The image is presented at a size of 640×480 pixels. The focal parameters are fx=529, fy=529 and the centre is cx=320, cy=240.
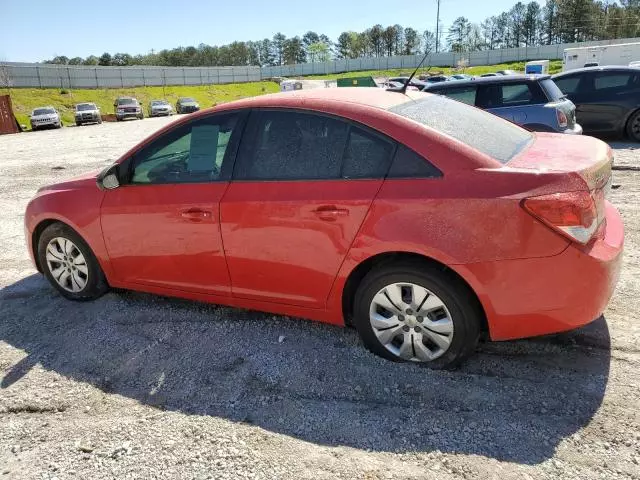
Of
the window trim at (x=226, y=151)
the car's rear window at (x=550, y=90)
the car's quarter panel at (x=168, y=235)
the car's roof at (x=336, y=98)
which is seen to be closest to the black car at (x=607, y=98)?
the car's rear window at (x=550, y=90)

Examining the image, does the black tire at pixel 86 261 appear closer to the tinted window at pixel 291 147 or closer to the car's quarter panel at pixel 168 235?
the car's quarter panel at pixel 168 235

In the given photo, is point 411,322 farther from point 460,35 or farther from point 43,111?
point 460,35

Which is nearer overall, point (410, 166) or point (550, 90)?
point (410, 166)

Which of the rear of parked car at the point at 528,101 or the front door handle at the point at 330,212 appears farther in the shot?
the rear of parked car at the point at 528,101

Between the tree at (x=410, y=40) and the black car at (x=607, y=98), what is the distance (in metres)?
108

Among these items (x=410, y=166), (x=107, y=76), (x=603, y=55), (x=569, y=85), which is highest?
(x=107, y=76)

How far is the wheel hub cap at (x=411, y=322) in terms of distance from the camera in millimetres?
3051

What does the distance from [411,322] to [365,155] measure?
3.38 ft

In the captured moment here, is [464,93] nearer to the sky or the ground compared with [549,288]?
nearer to the sky

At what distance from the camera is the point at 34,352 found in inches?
151

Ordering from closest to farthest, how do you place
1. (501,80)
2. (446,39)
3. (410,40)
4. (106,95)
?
(501,80) → (106,95) → (446,39) → (410,40)

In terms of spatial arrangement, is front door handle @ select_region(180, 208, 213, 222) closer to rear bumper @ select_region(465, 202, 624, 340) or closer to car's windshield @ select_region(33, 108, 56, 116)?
rear bumper @ select_region(465, 202, 624, 340)

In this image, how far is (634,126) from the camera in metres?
11.4

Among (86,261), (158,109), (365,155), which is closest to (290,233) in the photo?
(365,155)
